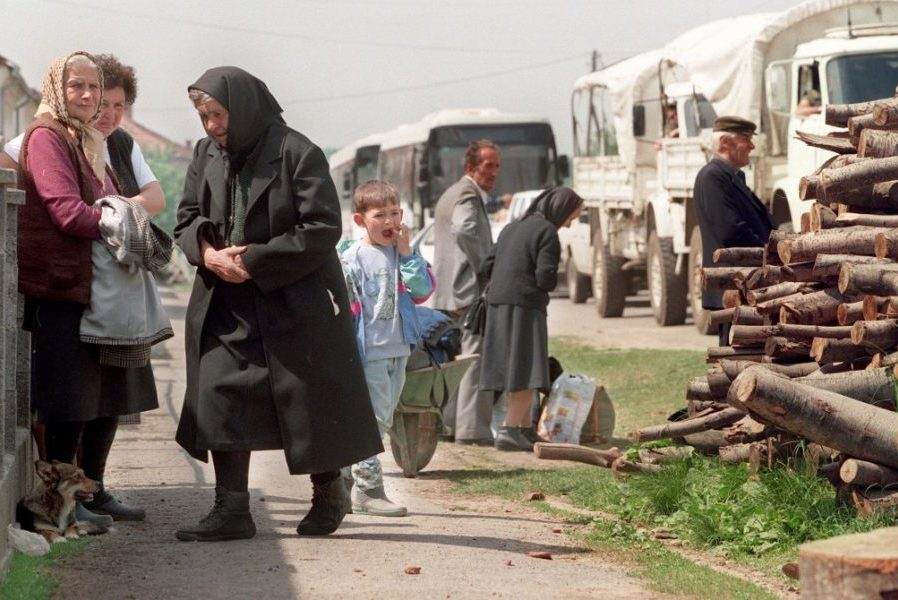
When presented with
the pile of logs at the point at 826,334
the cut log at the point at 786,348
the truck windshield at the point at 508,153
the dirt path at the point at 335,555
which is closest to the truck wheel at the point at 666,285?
the truck windshield at the point at 508,153

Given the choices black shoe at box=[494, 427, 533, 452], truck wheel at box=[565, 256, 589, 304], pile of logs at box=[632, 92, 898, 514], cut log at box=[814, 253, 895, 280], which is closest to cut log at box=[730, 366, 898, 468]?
pile of logs at box=[632, 92, 898, 514]

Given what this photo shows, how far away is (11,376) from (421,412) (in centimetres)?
309

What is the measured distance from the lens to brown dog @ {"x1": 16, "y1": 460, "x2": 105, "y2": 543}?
6832 mm

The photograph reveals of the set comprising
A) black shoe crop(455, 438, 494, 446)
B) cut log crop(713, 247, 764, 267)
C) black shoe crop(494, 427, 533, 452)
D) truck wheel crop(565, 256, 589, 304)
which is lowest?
truck wheel crop(565, 256, 589, 304)

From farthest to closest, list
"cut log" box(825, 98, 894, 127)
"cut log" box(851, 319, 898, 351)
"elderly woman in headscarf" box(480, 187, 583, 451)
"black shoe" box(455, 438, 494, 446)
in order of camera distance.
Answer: "black shoe" box(455, 438, 494, 446) → "elderly woman in headscarf" box(480, 187, 583, 451) → "cut log" box(825, 98, 894, 127) → "cut log" box(851, 319, 898, 351)

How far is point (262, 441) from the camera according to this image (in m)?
6.88

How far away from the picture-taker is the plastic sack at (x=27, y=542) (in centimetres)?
648

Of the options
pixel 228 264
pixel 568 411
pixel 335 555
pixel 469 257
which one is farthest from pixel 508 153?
pixel 335 555

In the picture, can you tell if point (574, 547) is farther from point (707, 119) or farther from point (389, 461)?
point (707, 119)

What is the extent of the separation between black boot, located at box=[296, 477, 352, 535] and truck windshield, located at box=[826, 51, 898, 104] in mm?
9252

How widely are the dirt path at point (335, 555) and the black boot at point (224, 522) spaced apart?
0.07 m

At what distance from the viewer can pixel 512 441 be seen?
10.8m

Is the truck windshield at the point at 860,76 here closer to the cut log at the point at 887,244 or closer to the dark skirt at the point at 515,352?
the dark skirt at the point at 515,352

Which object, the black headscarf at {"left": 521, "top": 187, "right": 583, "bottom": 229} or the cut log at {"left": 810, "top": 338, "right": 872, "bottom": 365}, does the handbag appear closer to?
the black headscarf at {"left": 521, "top": 187, "right": 583, "bottom": 229}
